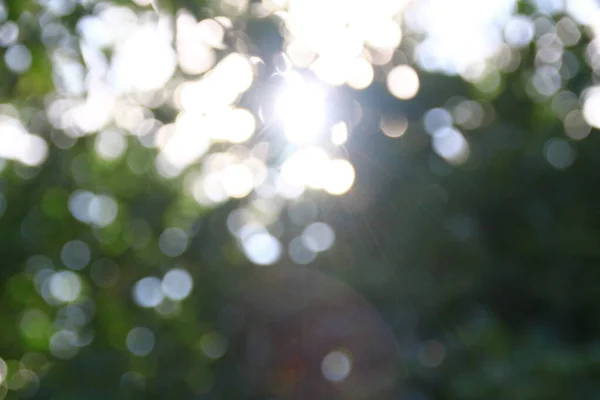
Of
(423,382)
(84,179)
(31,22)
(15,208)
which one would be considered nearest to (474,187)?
(423,382)

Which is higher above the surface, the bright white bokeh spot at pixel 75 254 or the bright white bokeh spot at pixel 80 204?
the bright white bokeh spot at pixel 80 204

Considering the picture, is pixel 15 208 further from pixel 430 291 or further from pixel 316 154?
pixel 430 291

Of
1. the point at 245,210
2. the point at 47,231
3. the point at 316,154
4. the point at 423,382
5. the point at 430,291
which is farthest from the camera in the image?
the point at 245,210

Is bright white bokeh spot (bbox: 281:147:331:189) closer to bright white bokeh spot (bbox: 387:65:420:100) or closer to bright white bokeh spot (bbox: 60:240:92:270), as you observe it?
bright white bokeh spot (bbox: 387:65:420:100)

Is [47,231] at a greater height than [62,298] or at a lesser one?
greater

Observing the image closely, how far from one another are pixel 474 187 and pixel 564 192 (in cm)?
71

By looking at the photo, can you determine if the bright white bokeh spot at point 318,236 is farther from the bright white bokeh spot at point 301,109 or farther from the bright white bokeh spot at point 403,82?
the bright white bokeh spot at point 301,109

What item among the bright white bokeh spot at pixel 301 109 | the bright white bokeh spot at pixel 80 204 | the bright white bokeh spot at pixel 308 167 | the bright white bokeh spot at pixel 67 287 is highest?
the bright white bokeh spot at pixel 301 109

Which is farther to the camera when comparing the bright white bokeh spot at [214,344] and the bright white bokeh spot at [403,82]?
the bright white bokeh spot at [403,82]

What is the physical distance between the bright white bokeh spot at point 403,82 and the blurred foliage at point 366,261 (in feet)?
0.24

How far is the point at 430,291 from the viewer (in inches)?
210

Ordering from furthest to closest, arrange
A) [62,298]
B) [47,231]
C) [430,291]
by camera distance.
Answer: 1. [62,298]
2. [430,291]
3. [47,231]

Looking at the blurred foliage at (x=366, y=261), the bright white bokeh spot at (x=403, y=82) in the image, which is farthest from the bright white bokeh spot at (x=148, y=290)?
the bright white bokeh spot at (x=403, y=82)

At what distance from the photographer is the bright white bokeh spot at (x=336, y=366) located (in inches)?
225
